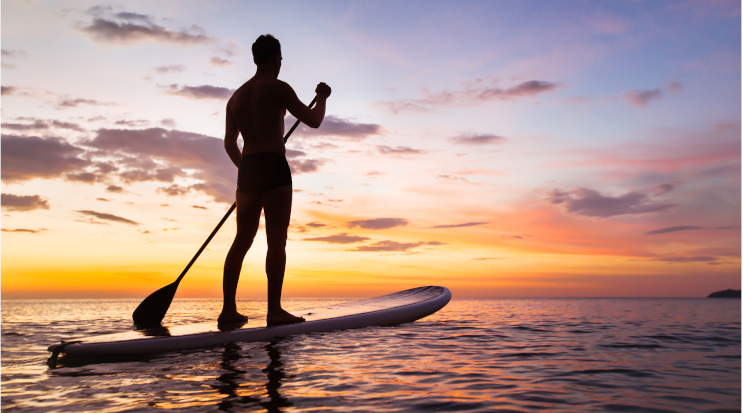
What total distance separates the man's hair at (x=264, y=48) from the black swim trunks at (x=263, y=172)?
992 millimetres

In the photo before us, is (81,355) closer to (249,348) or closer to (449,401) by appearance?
(249,348)

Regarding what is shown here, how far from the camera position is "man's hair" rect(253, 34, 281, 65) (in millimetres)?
4551

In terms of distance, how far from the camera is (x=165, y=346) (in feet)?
12.1

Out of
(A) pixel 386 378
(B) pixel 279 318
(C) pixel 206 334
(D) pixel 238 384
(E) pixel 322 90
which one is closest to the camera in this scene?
(D) pixel 238 384

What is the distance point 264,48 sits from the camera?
455 centimetres

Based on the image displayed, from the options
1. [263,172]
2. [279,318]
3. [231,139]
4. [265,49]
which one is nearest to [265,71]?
[265,49]

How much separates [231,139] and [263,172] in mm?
756

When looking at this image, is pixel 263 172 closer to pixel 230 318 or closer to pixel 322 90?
pixel 322 90

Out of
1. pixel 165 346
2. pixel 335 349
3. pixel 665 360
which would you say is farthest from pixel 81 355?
pixel 665 360

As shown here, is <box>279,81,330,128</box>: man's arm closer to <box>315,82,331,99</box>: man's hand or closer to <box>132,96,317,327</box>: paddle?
<box>315,82,331,99</box>: man's hand

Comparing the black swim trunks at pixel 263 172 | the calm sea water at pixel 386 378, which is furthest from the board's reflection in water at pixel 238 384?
the black swim trunks at pixel 263 172

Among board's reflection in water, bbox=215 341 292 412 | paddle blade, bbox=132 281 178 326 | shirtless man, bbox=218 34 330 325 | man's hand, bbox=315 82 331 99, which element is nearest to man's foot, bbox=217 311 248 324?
shirtless man, bbox=218 34 330 325

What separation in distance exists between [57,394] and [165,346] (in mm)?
1293

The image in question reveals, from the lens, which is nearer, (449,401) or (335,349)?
(449,401)
